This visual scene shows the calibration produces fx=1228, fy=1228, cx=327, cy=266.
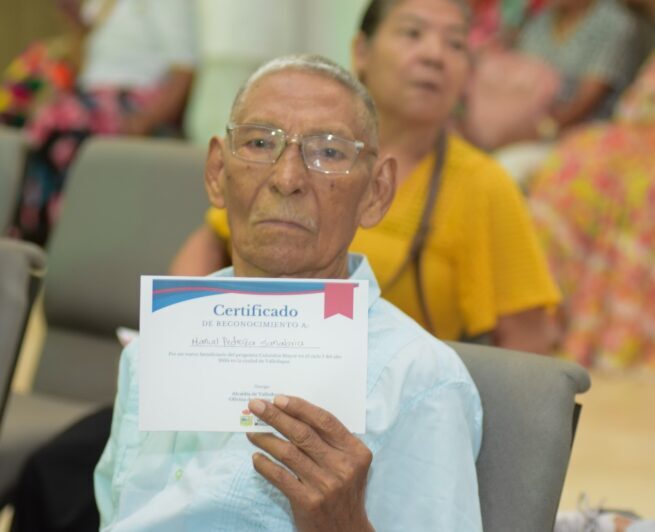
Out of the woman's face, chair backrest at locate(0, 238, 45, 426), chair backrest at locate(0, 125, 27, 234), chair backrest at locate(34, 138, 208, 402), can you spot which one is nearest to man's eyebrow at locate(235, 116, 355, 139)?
chair backrest at locate(0, 238, 45, 426)

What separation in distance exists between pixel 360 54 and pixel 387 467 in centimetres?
134

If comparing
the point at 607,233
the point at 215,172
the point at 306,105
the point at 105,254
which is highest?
the point at 306,105

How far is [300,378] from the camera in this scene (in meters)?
1.28

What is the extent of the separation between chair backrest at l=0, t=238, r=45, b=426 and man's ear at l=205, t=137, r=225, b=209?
1.65 ft

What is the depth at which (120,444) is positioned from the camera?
153cm

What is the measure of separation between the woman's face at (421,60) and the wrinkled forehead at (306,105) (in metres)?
0.88

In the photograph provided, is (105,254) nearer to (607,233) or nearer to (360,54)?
(360,54)

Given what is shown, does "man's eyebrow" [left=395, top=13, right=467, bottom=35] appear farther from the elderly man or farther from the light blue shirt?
the light blue shirt

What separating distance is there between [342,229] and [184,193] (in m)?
1.26

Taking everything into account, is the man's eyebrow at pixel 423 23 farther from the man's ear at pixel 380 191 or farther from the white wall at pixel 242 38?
the white wall at pixel 242 38

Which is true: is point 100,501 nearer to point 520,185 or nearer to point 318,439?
point 318,439

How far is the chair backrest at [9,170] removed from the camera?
294cm

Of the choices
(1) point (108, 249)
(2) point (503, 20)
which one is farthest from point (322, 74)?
(2) point (503, 20)

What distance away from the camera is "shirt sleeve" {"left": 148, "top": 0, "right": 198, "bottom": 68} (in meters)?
4.65
